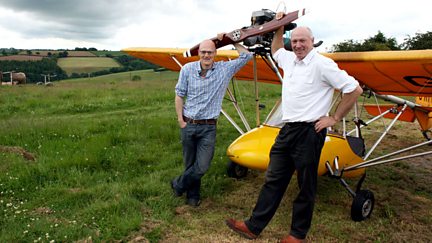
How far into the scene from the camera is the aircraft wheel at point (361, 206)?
13.5ft

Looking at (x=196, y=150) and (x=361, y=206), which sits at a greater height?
(x=196, y=150)

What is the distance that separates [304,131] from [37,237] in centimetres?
275

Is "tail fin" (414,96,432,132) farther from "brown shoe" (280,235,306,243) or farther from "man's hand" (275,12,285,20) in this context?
"brown shoe" (280,235,306,243)

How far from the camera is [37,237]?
353 cm

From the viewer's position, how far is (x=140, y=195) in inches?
182

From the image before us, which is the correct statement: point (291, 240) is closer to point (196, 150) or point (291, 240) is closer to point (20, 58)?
point (196, 150)

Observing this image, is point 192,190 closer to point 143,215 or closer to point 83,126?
point 143,215

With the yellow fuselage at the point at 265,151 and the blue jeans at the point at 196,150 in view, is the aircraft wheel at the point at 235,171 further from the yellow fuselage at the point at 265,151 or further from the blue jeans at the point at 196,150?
the blue jeans at the point at 196,150

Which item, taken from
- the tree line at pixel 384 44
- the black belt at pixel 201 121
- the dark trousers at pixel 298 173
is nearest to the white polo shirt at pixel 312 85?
the dark trousers at pixel 298 173

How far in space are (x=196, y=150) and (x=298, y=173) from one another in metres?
1.40

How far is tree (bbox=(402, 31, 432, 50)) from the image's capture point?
36.5 meters

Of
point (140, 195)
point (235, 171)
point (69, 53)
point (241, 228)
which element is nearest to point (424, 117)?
point (235, 171)

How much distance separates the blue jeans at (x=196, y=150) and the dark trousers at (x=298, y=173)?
2.83ft

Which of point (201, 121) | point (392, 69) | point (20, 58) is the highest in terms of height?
point (20, 58)
